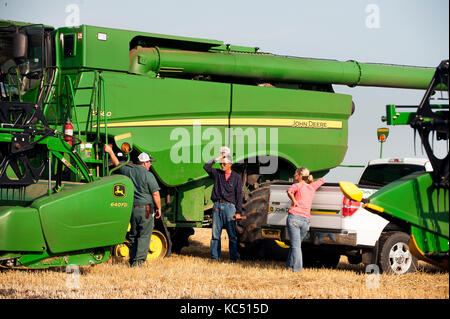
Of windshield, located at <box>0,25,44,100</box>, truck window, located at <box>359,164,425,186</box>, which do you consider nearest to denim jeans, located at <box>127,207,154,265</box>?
windshield, located at <box>0,25,44,100</box>

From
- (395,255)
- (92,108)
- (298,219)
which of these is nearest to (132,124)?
(92,108)

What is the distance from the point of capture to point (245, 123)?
13.4 m

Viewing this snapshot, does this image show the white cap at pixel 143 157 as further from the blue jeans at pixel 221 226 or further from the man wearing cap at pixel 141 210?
the blue jeans at pixel 221 226

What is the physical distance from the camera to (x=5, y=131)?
9922mm

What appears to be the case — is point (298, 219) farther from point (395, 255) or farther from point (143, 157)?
point (143, 157)

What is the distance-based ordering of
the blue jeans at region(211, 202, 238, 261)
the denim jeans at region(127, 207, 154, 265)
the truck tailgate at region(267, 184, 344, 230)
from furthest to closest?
the blue jeans at region(211, 202, 238, 261) < the denim jeans at region(127, 207, 154, 265) < the truck tailgate at region(267, 184, 344, 230)

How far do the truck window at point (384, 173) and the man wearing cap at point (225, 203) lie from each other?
219 cm

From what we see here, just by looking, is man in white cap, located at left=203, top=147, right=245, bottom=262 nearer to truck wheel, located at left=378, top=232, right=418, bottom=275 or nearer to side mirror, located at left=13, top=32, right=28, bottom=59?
truck wheel, located at left=378, top=232, right=418, bottom=275

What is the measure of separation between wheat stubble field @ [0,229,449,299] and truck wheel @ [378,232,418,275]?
0.76 ft

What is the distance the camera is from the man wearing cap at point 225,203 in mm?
12266

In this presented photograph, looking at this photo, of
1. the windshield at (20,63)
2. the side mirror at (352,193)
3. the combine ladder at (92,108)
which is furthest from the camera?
the windshield at (20,63)

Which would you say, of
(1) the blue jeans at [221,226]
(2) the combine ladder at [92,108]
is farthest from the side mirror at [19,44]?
(1) the blue jeans at [221,226]

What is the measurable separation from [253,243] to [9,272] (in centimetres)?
417

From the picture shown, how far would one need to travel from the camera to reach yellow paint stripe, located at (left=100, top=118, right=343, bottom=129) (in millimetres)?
12406
